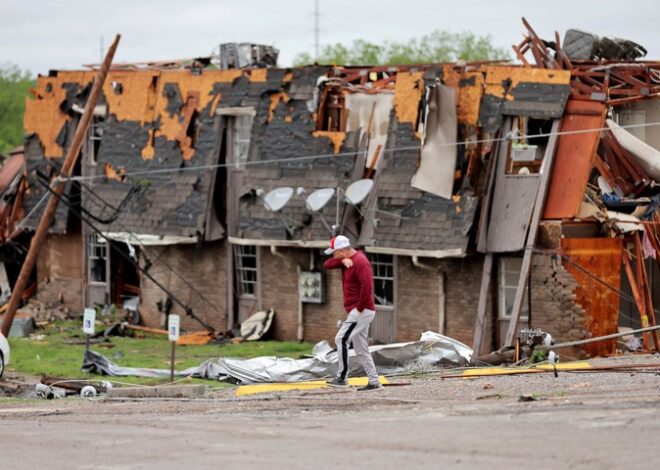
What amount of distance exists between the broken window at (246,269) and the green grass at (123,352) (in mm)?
2110

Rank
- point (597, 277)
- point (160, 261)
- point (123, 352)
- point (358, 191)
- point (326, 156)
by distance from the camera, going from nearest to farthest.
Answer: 1. point (597, 277)
2. point (358, 191)
3. point (123, 352)
4. point (326, 156)
5. point (160, 261)

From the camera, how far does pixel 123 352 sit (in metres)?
31.2

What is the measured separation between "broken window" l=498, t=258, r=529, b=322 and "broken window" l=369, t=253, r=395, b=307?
122 inches

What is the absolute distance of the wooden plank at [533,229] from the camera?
26.6 metres

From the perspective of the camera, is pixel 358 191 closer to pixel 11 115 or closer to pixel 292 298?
pixel 292 298

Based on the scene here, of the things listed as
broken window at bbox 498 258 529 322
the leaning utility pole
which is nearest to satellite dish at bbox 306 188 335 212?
broken window at bbox 498 258 529 322

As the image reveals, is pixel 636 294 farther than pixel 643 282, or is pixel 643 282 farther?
pixel 643 282

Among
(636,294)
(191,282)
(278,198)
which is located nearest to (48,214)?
(278,198)

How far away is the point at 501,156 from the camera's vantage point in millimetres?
28281

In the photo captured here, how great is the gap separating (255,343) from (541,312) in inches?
309

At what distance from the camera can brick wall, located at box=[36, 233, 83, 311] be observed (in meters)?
38.4

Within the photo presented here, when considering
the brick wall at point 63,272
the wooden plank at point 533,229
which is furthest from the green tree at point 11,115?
the wooden plank at point 533,229

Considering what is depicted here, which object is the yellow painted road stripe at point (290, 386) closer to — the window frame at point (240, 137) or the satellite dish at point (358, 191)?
the satellite dish at point (358, 191)

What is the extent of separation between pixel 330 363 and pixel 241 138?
11.0 metres
